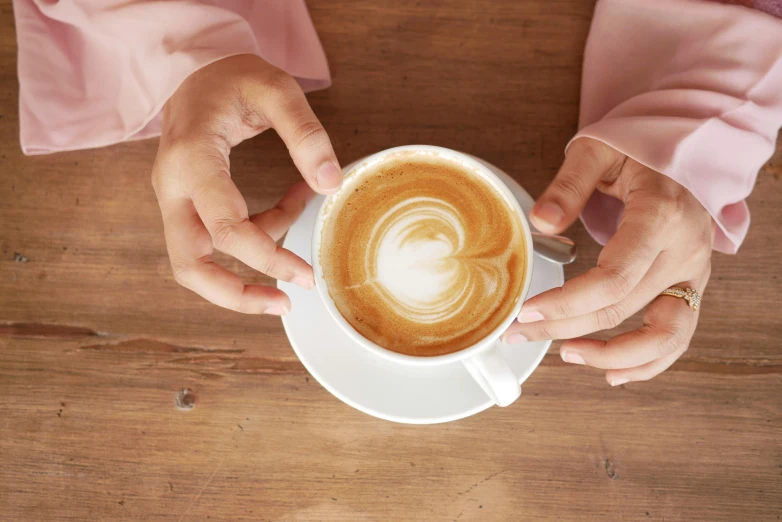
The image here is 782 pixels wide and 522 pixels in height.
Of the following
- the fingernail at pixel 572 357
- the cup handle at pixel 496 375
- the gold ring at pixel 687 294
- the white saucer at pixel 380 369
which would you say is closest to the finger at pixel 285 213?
the white saucer at pixel 380 369

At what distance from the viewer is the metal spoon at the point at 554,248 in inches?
40.3

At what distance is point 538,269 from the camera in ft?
3.41

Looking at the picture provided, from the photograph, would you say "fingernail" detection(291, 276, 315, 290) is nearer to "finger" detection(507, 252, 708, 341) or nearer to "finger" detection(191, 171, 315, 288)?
"finger" detection(191, 171, 315, 288)

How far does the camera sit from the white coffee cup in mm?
879

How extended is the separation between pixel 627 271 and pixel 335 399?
0.57 metres

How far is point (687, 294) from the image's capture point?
984mm

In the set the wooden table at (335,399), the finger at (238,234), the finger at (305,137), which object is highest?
the finger at (305,137)

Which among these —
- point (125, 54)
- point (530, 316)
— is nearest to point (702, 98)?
point (530, 316)

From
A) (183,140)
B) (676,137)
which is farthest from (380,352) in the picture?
(676,137)

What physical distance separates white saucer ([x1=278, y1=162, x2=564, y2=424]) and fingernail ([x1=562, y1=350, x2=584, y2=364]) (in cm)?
4

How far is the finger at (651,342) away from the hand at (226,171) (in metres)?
0.50

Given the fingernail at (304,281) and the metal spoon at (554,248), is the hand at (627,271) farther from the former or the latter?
the fingernail at (304,281)

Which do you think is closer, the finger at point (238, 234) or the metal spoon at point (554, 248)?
the finger at point (238, 234)

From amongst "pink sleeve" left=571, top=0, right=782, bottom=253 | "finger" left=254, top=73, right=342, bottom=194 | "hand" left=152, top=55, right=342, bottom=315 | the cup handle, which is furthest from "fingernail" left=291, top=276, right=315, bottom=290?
"pink sleeve" left=571, top=0, right=782, bottom=253
